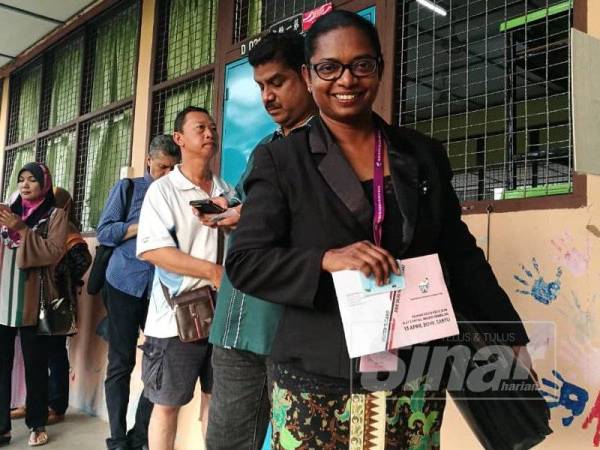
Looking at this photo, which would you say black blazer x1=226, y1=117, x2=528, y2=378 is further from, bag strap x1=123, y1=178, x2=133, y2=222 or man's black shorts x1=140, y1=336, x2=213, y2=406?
bag strap x1=123, y1=178, x2=133, y2=222

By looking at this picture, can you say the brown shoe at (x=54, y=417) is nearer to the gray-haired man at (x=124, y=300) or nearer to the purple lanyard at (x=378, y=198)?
the gray-haired man at (x=124, y=300)

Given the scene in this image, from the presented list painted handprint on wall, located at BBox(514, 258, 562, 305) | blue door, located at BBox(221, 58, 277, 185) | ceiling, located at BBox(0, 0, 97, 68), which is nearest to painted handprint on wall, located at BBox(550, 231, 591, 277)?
painted handprint on wall, located at BBox(514, 258, 562, 305)

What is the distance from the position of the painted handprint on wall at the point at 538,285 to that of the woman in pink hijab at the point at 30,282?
2.69 m

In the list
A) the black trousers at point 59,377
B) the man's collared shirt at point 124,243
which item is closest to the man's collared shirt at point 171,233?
the man's collared shirt at point 124,243

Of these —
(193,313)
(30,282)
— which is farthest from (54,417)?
(193,313)

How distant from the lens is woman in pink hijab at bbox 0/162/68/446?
11.6 ft

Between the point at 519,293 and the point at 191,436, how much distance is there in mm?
2327

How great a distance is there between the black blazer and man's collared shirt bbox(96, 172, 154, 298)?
227cm

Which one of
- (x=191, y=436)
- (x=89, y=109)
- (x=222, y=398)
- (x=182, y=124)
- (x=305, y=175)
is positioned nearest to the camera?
(x=305, y=175)

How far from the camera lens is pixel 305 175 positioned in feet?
3.82

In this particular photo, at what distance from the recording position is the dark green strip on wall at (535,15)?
217 centimetres

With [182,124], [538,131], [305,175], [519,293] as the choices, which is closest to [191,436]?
[182,124]

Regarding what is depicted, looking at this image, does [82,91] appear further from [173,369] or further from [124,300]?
[173,369]

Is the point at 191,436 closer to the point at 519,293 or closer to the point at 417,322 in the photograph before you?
the point at 519,293
